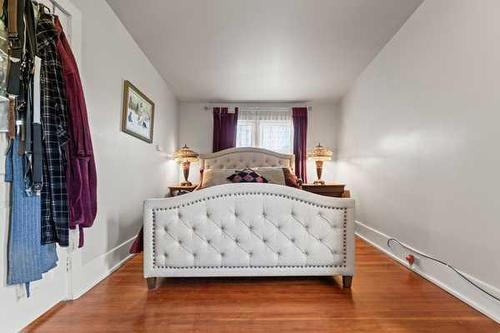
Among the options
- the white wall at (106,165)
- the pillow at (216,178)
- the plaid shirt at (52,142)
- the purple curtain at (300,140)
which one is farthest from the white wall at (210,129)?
the plaid shirt at (52,142)

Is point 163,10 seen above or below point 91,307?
above

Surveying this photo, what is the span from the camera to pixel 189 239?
6.83ft

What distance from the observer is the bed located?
2078mm

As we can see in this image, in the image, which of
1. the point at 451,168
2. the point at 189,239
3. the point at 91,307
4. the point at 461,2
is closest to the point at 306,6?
the point at 461,2

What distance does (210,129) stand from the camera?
5254mm

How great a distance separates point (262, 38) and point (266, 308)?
250cm

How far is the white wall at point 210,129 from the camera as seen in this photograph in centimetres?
520

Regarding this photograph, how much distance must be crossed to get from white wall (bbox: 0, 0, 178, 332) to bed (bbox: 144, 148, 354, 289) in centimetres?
50

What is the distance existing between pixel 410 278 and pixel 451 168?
939 mm

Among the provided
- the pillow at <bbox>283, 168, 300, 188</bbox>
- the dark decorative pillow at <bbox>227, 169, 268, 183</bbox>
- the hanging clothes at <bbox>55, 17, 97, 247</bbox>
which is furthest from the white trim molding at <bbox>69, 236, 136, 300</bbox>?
the pillow at <bbox>283, 168, 300, 188</bbox>

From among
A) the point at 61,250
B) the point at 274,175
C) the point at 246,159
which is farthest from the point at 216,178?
the point at 61,250

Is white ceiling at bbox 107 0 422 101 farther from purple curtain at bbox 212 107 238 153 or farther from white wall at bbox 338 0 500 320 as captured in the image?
purple curtain at bbox 212 107 238 153

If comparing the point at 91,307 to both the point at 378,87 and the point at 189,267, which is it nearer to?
the point at 189,267

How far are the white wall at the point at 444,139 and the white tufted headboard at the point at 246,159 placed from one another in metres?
1.71
